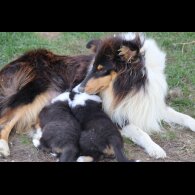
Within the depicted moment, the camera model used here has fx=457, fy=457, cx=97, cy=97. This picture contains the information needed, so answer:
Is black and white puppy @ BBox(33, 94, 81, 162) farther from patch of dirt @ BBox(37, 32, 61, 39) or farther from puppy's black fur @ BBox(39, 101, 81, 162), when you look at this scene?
patch of dirt @ BBox(37, 32, 61, 39)

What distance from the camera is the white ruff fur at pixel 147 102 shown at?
560cm

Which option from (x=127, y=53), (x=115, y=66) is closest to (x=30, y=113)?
(x=115, y=66)

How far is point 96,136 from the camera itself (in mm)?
4691

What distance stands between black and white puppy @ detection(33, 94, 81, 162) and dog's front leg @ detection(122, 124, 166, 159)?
800mm

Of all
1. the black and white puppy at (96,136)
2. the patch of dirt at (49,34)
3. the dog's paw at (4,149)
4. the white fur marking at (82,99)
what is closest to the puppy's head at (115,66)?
the white fur marking at (82,99)

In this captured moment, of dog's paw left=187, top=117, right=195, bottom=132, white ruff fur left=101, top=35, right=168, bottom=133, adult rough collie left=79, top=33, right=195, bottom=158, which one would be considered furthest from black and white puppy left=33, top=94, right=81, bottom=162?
dog's paw left=187, top=117, right=195, bottom=132

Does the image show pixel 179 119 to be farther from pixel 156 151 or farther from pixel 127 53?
pixel 127 53

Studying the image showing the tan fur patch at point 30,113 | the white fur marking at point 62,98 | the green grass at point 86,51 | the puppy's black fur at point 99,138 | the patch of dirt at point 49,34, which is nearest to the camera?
the puppy's black fur at point 99,138

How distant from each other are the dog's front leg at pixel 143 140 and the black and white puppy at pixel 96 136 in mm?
541

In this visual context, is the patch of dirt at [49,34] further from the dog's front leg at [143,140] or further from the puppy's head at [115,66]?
the dog's front leg at [143,140]

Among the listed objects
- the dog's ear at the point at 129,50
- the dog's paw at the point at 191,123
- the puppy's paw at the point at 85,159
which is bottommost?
the dog's paw at the point at 191,123

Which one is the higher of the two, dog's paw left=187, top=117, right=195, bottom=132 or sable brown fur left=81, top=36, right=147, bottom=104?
sable brown fur left=81, top=36, right=147, bottom=104

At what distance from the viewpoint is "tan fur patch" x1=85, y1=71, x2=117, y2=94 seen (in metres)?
5.42

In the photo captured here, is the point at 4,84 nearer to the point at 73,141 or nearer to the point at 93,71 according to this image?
the point at 93,71
